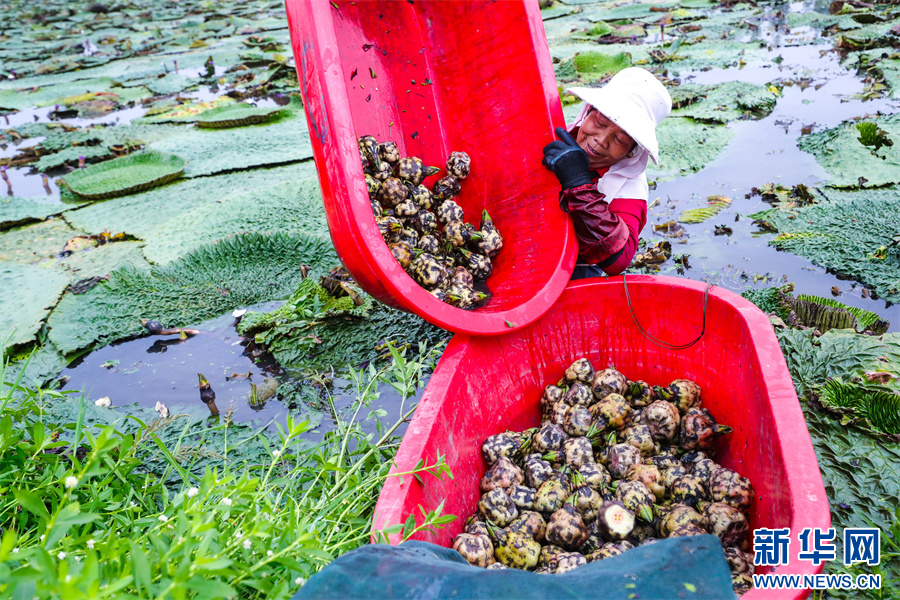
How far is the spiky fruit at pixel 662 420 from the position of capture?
196 centimetres

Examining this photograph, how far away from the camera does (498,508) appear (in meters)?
1.76

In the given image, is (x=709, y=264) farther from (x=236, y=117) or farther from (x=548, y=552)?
(x=236, y=117)

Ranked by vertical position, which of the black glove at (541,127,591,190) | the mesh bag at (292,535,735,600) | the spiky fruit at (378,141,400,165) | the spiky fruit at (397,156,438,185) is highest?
the spiky fruit at (378,141,400,165)

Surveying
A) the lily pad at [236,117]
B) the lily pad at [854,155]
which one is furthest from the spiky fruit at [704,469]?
the lily pad at [236,117]

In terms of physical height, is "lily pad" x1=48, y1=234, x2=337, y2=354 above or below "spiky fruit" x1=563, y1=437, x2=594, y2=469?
above

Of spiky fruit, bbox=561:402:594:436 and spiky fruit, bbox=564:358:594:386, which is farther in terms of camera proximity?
spiky fruit, bbox=564:358:594:386

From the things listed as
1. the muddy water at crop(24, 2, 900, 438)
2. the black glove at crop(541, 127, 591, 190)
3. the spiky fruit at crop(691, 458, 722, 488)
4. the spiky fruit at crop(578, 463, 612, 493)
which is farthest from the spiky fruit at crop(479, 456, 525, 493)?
the black glove at crop(541, 127, 591, 190)

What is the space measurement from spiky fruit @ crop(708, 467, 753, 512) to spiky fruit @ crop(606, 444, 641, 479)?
25cm

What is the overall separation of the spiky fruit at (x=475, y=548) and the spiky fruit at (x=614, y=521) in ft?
1.10

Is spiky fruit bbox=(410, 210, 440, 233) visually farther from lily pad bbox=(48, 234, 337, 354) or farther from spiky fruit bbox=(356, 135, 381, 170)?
lily pad bbox=(48, 234, 337, 354)

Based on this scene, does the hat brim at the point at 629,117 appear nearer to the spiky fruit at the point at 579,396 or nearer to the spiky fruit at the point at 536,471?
the spiky fruit at the point at 579,396

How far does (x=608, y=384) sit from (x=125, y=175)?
15.8 feet

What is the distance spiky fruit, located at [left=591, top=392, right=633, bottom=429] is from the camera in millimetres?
1984

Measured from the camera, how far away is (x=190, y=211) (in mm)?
4344
